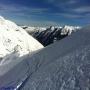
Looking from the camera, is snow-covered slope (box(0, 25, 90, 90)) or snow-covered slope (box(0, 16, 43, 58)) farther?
snow-covered slope (box(0, 16, 43, 58))

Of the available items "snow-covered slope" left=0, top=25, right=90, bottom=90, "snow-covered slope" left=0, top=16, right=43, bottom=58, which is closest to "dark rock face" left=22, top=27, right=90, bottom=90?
"snow-covered slope" left=0, top=25, right=90, bottom=90

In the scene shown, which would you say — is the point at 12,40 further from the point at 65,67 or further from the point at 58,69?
the point at 65,67

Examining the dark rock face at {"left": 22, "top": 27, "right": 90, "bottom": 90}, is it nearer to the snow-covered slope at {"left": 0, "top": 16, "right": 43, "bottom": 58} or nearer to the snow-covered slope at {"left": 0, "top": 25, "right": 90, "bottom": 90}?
the snow-covered slope at {"left": 0, "top": 25, "right": 90, "bottom": 90}

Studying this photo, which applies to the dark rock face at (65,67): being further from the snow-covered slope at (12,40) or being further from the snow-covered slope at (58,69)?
the snow-covered slope at (12,40)

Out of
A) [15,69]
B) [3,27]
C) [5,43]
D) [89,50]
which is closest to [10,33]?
[3,27]

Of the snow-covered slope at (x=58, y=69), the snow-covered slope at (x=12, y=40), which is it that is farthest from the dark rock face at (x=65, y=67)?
the snow-covered slope at (x=12, y=40)

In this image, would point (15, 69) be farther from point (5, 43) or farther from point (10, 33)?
point (10, 33)
